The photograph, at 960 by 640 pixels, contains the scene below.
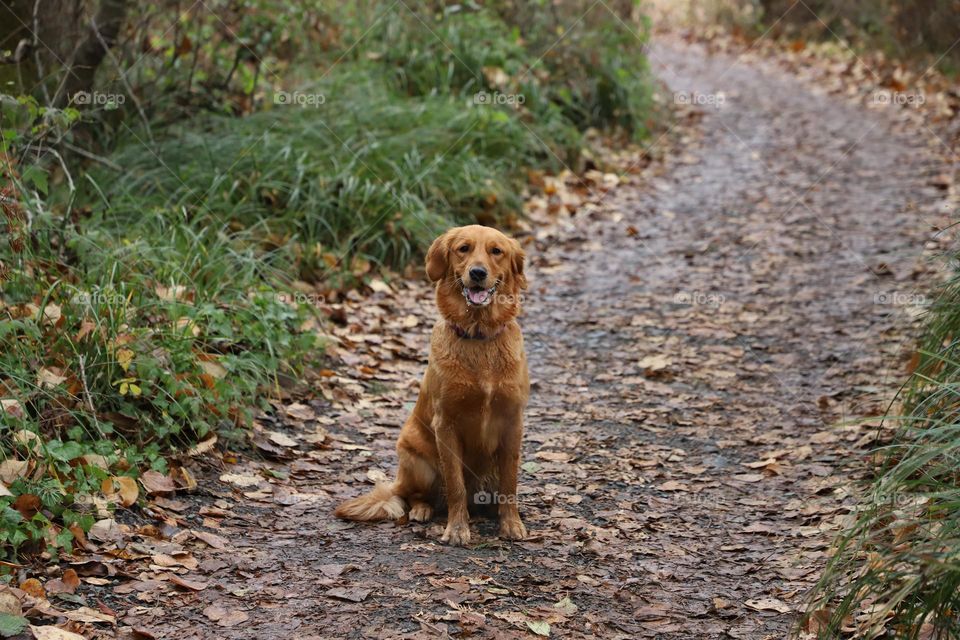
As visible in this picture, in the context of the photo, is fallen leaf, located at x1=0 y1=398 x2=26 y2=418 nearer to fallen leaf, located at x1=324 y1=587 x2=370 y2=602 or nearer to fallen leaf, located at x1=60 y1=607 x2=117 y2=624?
fallen leaf, located at x1=60 y1=607 x2=117 y2=624

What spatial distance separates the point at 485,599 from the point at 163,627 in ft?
3.97

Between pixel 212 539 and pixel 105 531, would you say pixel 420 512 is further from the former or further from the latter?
pixel 105 531

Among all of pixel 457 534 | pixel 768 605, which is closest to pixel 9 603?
pixel 457 534

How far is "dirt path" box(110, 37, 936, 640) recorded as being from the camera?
3.78m

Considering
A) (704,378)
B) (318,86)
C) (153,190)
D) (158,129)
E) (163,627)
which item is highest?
(318,86)

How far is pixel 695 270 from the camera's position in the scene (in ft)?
28.1

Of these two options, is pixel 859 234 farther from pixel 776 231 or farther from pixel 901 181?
pixel 901 181

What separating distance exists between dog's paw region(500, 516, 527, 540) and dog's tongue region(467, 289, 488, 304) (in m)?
1.03

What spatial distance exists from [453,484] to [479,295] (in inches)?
34.6

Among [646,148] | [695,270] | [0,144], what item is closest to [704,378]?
[695,270]

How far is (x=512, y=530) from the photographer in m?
4.45

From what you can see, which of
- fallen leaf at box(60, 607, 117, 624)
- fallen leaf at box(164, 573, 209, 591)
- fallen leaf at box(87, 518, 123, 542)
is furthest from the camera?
fallen leaf at box(87, 518, 123, 542)

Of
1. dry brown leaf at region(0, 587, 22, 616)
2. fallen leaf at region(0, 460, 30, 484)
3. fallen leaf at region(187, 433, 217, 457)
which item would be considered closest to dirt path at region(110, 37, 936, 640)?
fallen leaf at region(187, 433, 217, 457)

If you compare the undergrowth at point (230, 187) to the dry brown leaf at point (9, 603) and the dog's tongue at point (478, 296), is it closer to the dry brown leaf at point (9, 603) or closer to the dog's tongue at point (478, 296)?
the dry brown leaf at point (9, 603)
